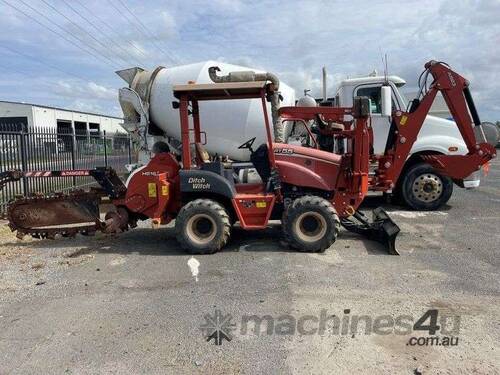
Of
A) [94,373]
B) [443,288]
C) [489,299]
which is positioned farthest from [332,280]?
[94,373]

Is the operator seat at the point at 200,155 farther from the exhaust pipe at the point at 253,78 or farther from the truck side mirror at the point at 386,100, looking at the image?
the truck side mirror at the point at 386,100

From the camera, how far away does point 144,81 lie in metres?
11.1

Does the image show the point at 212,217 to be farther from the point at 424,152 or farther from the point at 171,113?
the point at 424,152

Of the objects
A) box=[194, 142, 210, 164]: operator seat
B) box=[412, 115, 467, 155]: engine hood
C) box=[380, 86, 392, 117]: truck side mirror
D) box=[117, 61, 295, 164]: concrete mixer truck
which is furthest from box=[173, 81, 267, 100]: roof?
box=[412, 115, 467, 155]: engine hood

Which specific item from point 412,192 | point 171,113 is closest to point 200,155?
point 171,113

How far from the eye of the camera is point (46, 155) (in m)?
12.7

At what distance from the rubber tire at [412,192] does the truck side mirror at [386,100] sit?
4.30 feet

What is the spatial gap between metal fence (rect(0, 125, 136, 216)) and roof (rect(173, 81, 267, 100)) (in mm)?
4342

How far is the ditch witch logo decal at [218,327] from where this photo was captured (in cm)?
415

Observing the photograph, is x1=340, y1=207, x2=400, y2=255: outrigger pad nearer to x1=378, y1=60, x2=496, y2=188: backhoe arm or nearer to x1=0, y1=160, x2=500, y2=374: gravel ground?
x1=0, y1=160, x2=500, y2=374: gravel ground

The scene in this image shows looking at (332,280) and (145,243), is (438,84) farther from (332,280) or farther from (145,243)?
(145,243)

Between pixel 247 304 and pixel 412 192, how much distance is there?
21.3 feet

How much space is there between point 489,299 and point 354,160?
291cm

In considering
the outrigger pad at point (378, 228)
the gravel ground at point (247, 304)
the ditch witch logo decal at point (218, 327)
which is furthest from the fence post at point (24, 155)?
the ditch witch logo decal at point (218, 327)
